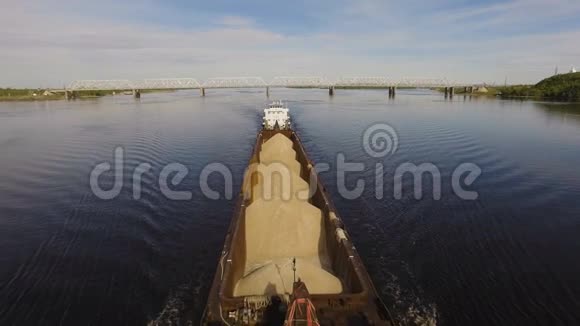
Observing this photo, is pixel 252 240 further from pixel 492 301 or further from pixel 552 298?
pixel 552 298

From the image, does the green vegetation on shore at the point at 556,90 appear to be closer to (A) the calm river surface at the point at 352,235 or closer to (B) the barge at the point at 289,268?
(A) the calm river surface at the point at 352,235

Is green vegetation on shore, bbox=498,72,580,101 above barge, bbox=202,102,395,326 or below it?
above

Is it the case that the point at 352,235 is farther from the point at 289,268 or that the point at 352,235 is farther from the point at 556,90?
the point at 556,90

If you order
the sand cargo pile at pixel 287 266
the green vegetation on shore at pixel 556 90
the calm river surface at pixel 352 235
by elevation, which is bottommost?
the calm river surface at pixel 352 235

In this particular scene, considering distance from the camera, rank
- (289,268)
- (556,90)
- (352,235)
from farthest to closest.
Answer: (556,90) < (352,235) < (289,268)

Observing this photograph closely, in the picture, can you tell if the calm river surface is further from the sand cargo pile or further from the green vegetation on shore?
the green vegetation on shore

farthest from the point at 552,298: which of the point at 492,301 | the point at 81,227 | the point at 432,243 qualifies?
the point at 81,227

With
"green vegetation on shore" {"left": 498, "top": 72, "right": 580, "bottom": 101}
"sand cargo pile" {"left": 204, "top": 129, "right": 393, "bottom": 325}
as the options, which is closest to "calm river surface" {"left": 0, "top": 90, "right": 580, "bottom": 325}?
"sand cargo pile" {"left": 204, "top": 129, "right": 393, "bottom": 325}

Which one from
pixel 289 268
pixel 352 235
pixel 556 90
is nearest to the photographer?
pixel 289 268

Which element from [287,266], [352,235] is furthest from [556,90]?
[287,266]

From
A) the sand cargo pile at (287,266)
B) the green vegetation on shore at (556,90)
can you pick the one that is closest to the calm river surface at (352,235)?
the sand cargo pile at (287,266)
